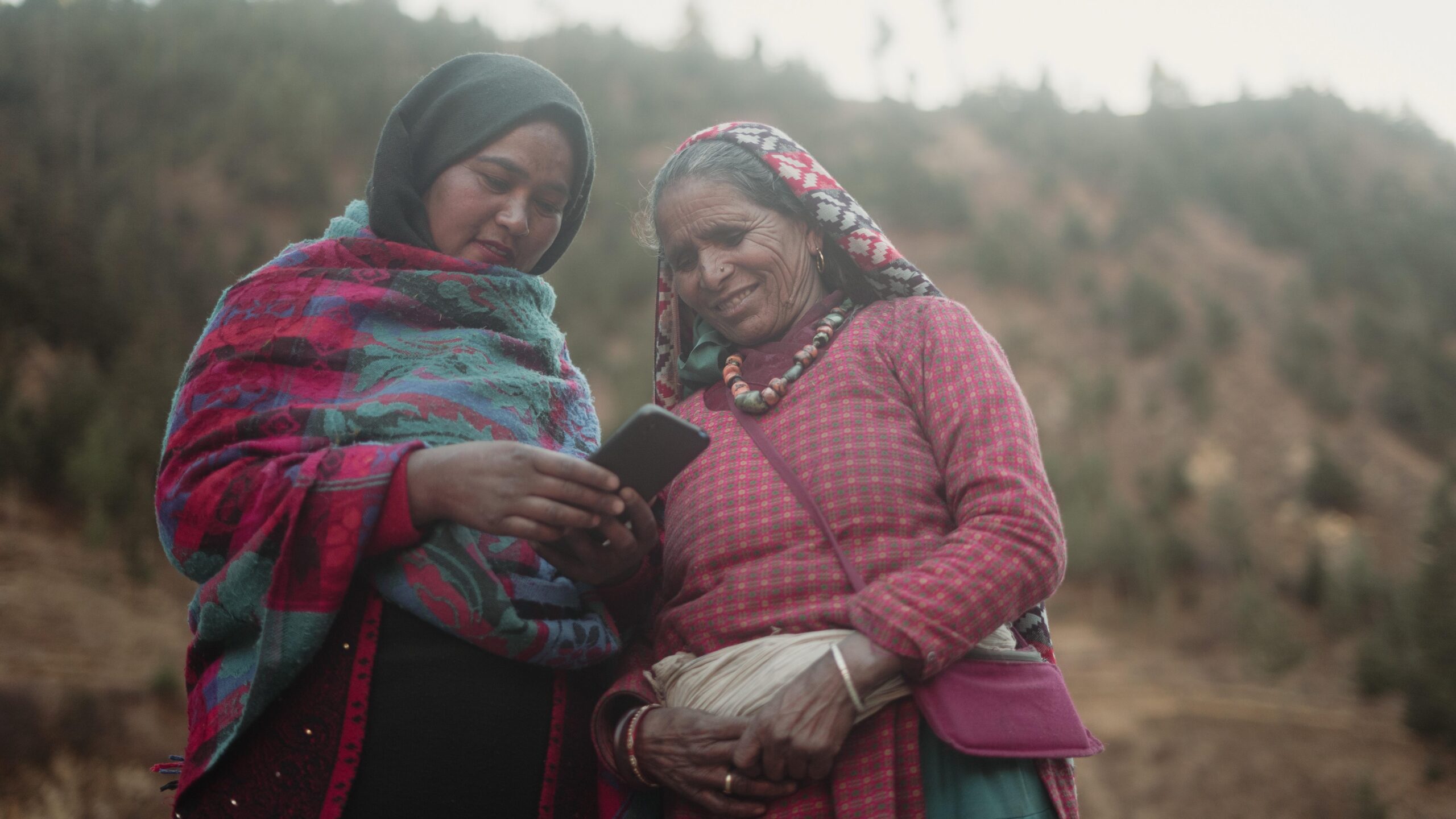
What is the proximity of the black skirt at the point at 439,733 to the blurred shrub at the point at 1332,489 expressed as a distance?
12.9m

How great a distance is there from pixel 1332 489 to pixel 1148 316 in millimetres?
4487

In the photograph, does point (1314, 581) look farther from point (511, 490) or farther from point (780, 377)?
point (511, 490)

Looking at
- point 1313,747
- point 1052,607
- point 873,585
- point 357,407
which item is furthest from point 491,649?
point 1052,607

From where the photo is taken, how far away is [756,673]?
4.70 feet

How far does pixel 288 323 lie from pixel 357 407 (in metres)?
0.21

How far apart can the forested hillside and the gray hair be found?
5.46 meters

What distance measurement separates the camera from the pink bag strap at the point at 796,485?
4.83 feet

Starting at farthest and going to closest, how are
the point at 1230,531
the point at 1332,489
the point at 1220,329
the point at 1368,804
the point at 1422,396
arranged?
the point at 1220,329, the point at 1422,396, the point at 1332,489, the point at 1230,531, the point at 1368,804

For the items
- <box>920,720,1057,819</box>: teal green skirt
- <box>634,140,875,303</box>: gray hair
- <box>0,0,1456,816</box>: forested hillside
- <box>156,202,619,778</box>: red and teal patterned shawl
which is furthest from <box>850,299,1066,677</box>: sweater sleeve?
<box>0,0,1456,816</box>: forested hillside

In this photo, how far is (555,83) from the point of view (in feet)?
6.38

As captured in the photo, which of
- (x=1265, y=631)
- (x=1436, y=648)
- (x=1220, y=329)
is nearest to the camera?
(x=1436, y=648)

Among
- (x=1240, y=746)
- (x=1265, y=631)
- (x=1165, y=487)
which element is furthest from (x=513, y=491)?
(x=1165, y=487)

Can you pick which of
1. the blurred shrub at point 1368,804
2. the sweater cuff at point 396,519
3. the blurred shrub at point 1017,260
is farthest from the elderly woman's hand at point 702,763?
the blurred shrub at point 1017,260

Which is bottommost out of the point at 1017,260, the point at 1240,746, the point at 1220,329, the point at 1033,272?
the point at 1240,746
